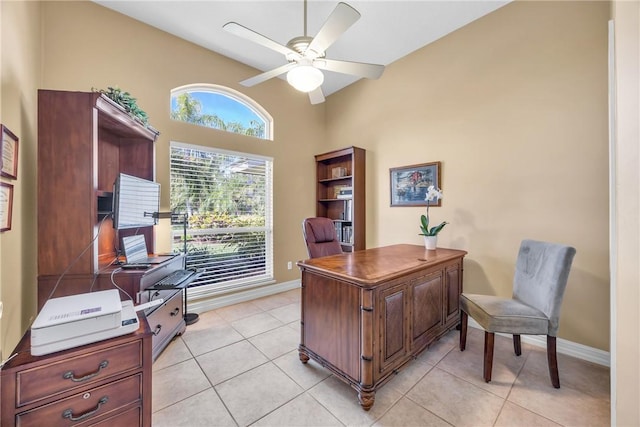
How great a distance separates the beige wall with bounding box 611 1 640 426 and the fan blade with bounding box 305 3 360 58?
1.18m

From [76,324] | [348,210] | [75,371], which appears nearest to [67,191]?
[76,324]

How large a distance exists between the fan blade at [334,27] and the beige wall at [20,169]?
181 cm

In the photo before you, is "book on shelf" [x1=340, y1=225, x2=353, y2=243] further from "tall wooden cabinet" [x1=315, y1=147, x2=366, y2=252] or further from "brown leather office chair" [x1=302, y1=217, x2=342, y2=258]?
"brown leather office chair" [x1=302, y1=217, x2=342, y2=258]

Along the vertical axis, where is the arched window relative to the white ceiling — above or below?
below

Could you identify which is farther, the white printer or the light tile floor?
the light tile floor

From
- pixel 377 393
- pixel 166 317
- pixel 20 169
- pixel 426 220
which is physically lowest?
pixel 377 393

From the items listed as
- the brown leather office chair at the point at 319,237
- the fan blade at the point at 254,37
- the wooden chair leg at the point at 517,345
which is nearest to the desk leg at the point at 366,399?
the brown leather office chair at the point at 319,237

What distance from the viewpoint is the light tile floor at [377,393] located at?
1.50 m

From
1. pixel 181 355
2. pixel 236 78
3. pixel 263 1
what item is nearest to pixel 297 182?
pixel 236 78

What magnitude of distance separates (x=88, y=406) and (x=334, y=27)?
236 centimetres

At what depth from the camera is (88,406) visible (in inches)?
43.6

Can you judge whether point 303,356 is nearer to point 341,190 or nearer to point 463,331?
point 463,331

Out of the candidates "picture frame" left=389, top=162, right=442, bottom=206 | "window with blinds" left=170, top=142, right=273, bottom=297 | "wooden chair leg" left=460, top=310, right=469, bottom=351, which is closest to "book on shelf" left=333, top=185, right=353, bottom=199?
"picture frame" left=389, top=162, right=442, bottom=206

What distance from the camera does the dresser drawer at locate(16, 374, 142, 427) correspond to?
1015 millimetres
